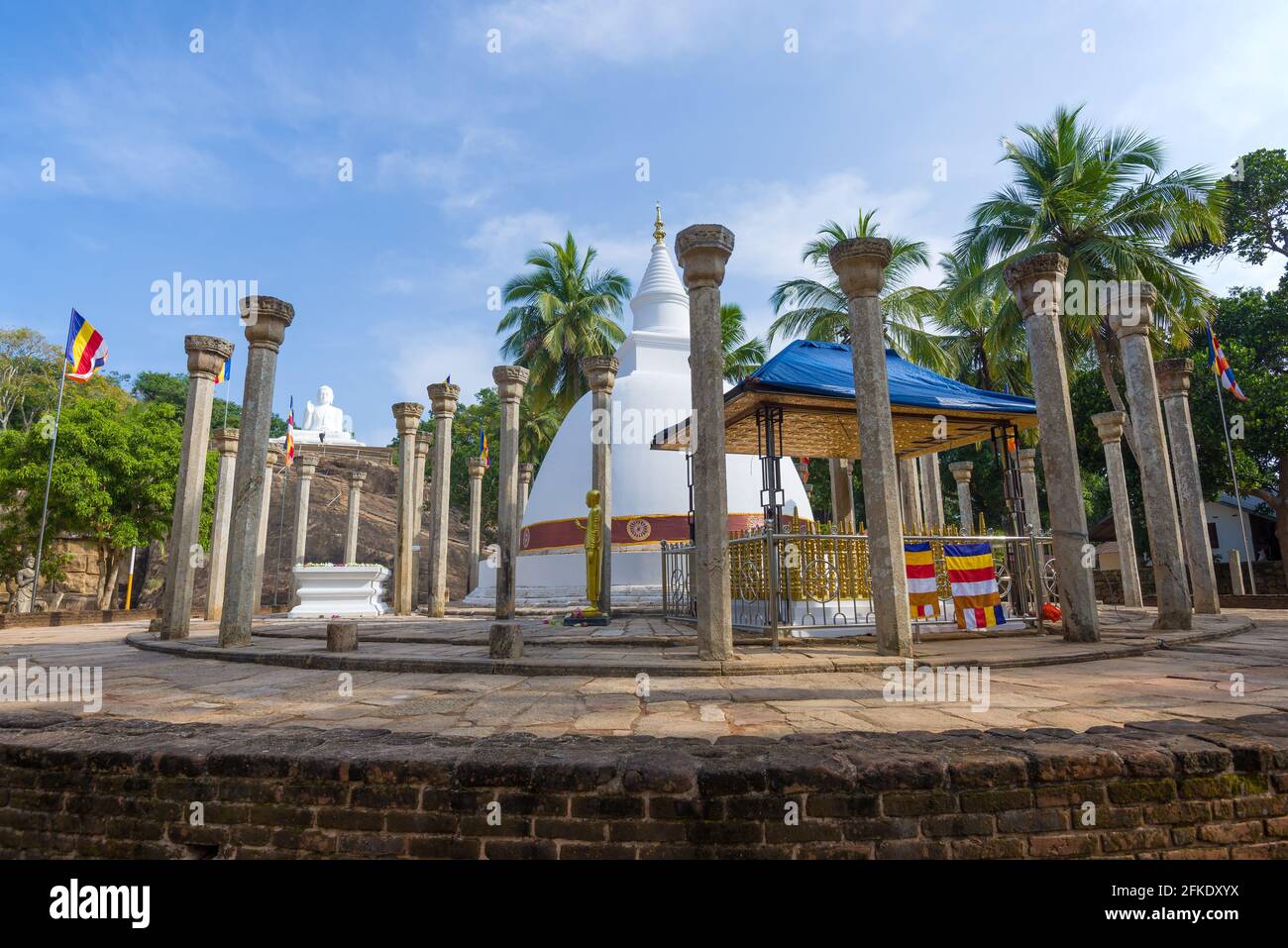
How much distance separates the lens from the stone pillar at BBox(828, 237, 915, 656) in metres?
6.56

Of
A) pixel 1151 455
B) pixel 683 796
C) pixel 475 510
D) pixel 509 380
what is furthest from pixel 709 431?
pixel 475 510

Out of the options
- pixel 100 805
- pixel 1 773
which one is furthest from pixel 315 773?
pixel 1 773

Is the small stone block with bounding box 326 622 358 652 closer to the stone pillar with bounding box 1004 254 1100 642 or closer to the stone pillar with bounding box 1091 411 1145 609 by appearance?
the stone pillar with bounding box 1004 254 1100 642

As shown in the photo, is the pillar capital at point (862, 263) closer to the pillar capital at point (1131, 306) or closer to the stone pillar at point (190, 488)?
the pillar capital at point (1131, 306)

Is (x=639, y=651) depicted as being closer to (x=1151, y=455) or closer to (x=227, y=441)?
(x=1151, y=455)

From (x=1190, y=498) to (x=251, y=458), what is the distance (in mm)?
14148

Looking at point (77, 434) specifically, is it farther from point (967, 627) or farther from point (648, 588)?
point (967, 627)

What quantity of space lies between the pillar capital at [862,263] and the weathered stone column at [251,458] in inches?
261

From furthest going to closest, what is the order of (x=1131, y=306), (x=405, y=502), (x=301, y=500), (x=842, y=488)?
(x=301, y=500), (x=405, y=502), (x=842, y=488), (x=1131, y=306)

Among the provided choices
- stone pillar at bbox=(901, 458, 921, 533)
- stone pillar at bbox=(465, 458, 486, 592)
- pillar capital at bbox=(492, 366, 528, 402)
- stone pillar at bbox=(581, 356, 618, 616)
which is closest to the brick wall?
stone pillar at bbox=(581, 356, 618, 616)

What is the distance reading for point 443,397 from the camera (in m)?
14.2

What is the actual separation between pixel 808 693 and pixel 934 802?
204 cm

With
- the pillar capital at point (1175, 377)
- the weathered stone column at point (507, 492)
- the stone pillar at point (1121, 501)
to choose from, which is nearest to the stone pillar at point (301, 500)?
the weathered stone column at point (507, 492)

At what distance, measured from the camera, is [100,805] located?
3334mm
